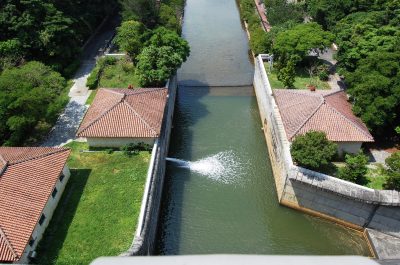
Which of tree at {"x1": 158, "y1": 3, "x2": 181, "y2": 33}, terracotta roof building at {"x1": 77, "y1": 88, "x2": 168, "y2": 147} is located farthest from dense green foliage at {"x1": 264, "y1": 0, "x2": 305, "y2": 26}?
terracotta roof building at {"x1": 77, "y1": 88, "x2": 168, "y2": 147}

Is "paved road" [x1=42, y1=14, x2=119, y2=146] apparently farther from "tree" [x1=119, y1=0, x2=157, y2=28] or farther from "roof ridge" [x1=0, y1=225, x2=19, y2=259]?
"roof ridge" [x1=0, y1=225, x2=19, y2=259]

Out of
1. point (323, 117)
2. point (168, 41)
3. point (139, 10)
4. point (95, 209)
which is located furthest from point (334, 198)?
point (139, 10)

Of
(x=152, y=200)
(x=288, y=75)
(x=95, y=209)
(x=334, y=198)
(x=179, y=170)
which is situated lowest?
(x=179, y=170)

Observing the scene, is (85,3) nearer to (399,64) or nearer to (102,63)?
(102,63)

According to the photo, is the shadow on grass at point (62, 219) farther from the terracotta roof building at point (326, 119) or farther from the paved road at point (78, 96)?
the terracotta roof building at point (326, 119)

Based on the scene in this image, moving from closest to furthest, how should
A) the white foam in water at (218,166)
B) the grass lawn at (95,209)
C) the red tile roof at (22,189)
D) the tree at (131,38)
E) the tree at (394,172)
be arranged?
1. the red tile roof at (22,189)
2. the grass lawn at (95,209)
3. the tree at (394,172)
4. the white foam in water at (218,166)
5. the tree at (131,38)

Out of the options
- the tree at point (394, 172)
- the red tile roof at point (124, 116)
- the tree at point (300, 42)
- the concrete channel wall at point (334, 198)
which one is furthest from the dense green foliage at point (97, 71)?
the tree at point (394, 172)

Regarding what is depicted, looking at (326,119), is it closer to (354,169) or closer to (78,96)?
(354,169)
